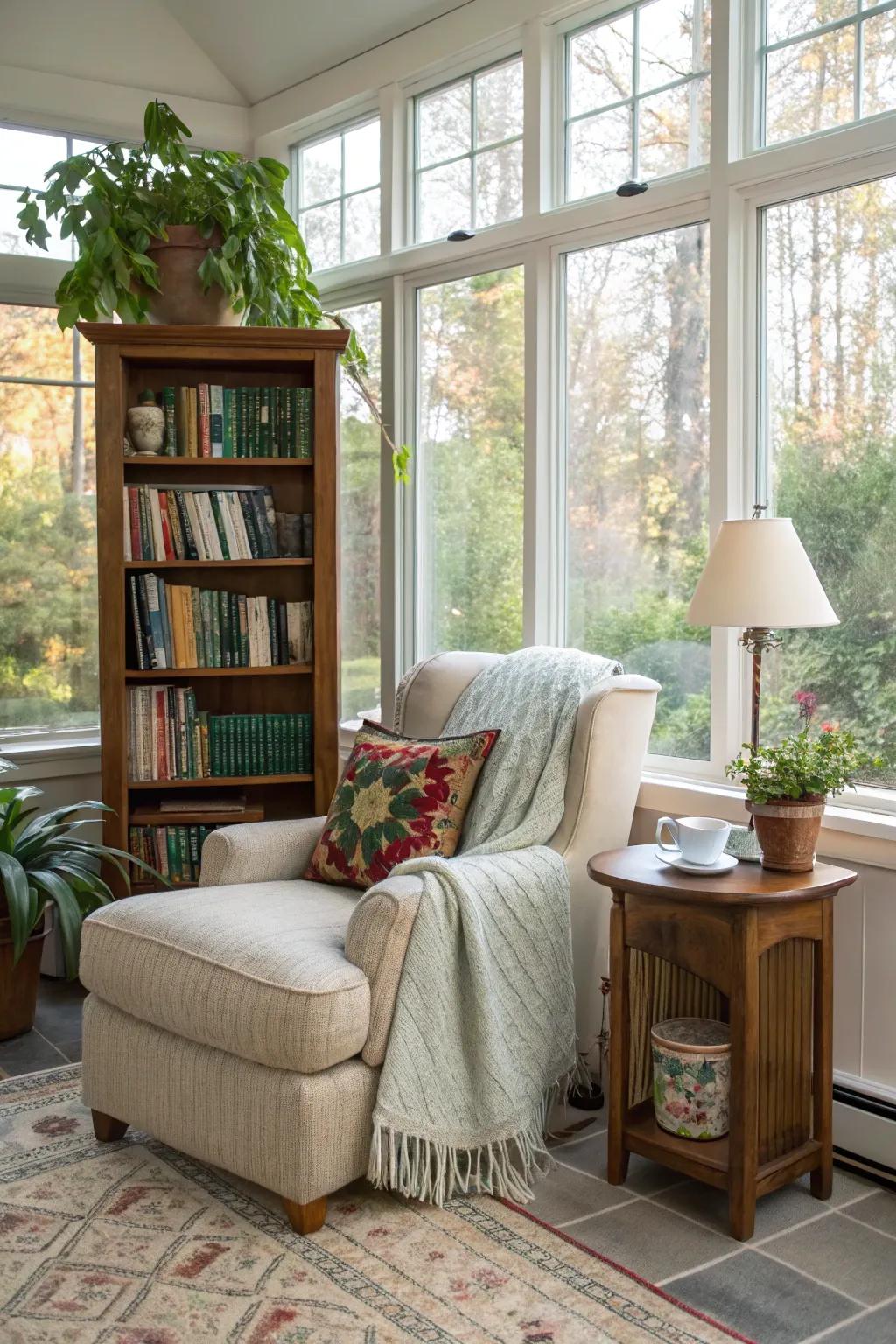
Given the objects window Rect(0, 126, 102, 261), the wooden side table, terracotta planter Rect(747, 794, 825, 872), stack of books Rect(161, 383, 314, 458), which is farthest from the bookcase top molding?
terracotta planter Rect(747, 794, 825, 872)

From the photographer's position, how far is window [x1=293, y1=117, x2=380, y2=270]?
3.89 metres

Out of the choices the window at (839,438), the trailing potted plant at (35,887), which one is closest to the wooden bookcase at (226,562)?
the trailing potted plant at (35,887)

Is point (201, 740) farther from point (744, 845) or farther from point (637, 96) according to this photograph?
point (637, 96)

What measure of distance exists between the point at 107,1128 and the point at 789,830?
1.51m

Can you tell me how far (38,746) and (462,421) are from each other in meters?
1.63

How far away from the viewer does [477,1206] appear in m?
2.36

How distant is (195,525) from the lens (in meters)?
3.62

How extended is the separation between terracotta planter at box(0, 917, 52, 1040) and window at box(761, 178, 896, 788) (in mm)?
1931

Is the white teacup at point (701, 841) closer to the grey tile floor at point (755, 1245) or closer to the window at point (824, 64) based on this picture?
the grey tile floor at point (755, 1245)

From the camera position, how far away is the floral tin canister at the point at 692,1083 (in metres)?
2.35

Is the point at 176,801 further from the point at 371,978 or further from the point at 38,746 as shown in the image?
the point at 371,978

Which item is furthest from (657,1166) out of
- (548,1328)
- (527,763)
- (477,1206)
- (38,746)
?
(38,746)

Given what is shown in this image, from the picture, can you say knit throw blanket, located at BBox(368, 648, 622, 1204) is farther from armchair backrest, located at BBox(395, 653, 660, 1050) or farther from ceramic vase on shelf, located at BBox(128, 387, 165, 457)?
ceramic vase on shelf, located at BBox(128, 387, 165, 457)

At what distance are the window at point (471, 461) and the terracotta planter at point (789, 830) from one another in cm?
128
